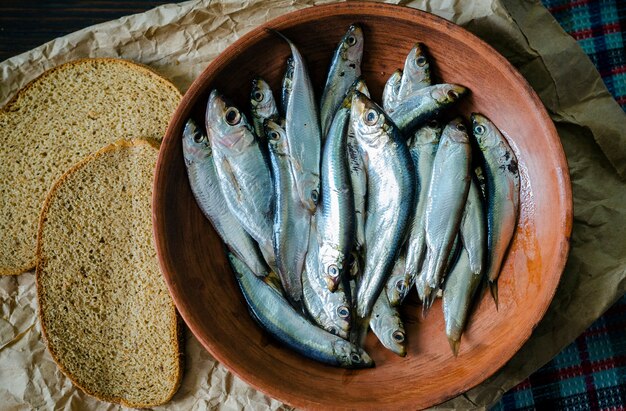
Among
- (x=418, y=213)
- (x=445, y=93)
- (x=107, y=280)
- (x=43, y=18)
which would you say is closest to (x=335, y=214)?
(x=418, y=213)

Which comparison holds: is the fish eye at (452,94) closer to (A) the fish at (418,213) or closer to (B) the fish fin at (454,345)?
(A) the fish at (418,213)

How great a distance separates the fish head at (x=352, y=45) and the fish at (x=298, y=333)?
2.26 ft

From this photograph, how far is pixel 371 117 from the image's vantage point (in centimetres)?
162

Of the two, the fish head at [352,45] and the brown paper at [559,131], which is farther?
the brown paper at [559,131]

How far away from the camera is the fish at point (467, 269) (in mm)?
1668

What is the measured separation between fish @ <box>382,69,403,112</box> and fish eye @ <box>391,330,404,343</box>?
0.63 metres

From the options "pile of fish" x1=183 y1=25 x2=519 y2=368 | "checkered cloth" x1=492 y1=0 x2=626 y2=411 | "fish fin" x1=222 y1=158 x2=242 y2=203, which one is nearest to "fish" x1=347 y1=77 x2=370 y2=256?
"pile of fish" x1=183 y1=25 x2=519 y2=368

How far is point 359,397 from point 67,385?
100 centimetres

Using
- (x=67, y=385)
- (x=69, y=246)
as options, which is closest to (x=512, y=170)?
(x=69, y=246)

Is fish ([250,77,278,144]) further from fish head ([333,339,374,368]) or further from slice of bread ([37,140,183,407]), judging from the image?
fish head ([333,339,374,368])

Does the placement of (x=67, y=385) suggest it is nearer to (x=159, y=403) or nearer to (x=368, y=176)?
(x=159, y=403)

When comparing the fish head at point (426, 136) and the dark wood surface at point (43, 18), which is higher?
the dark wood surface at point (43, 18)

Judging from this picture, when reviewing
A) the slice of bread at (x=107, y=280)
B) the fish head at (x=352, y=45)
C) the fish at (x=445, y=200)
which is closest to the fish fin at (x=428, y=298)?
the fish at (x=445, y=200)

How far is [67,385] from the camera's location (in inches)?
80.0
